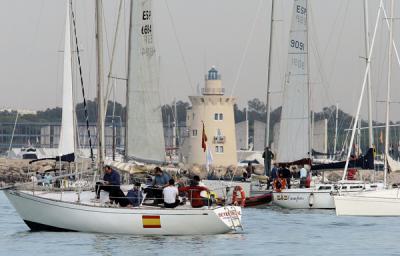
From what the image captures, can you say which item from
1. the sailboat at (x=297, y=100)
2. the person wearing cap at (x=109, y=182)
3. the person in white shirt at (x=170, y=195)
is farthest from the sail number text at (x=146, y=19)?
the sailboat at (x=297, y=100)

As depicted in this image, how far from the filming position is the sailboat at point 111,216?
33406mm

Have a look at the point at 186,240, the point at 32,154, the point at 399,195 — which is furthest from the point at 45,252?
the point at 32,154

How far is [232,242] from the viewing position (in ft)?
111

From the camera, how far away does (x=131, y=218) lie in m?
33.4

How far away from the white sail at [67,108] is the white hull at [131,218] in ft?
9.25

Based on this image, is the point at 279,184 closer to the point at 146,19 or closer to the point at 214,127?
the point at 146,19

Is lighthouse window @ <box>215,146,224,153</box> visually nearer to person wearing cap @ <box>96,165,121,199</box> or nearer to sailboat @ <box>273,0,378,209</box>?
sailboat @ <box>273,0,378,209</box>

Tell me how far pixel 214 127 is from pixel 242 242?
7732 centimetres

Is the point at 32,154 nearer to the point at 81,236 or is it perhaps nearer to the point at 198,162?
the point at 198,162

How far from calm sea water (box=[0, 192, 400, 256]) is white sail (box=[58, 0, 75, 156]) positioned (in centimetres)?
278

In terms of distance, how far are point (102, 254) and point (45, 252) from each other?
1584 mm

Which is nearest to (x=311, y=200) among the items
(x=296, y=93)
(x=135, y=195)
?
(x=296, y=93)

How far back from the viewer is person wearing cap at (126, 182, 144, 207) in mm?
33625

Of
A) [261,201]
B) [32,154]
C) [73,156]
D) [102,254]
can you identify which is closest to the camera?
[102,254]
